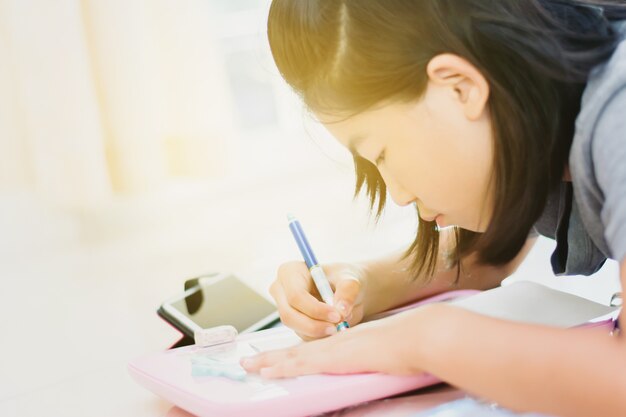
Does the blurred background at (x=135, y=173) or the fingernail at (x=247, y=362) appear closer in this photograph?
the fingernail at (x=247, y=362)

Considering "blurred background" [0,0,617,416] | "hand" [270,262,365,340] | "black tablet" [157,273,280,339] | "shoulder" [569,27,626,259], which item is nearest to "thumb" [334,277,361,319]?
"hand" [270,262,365,340]

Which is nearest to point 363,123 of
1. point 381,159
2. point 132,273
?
point 381,159

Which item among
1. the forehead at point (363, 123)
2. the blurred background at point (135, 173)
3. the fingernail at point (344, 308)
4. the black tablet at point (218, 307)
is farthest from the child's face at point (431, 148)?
the blurred background at point (135, 173)

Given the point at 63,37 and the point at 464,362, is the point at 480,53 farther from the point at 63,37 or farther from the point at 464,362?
the point at 63,37

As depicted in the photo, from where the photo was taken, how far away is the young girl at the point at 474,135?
20.6 inches

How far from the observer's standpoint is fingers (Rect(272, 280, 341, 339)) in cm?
68

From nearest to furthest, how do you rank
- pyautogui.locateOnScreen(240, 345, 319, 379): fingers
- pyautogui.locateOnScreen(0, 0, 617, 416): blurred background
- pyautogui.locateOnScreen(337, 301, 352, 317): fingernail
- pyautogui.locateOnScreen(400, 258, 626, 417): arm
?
pyautogui.locateOnScreen(400, 258, 626, 417): arm < pyautogui.locateOnScreen(240, 345, 319, 379): fingers < pyautogui.locateOnScreen(337, 301, 352, 317): fingernail < pyautogui.locateOnScreen(0, 0, 617, 416): blurred background

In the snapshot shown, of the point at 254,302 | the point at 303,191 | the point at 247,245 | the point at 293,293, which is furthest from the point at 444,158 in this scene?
the point at 303,191

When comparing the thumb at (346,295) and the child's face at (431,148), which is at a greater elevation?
the child's face at (431,148)

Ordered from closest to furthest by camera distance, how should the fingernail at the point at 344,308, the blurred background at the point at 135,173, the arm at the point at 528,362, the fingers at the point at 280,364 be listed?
1. the arm at the point at 528,362
2. the fingers at the point at 280,364
3. the fingernail at the point at 344,308
4. the blurred background at the point at 135,173

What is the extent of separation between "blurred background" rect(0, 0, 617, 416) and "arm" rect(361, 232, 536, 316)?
0.94ft

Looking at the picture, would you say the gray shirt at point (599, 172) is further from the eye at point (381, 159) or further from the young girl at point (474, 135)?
the eye at point (381, 159)

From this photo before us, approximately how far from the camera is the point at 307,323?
0.69 m

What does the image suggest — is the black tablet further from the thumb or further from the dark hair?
the dark hair
